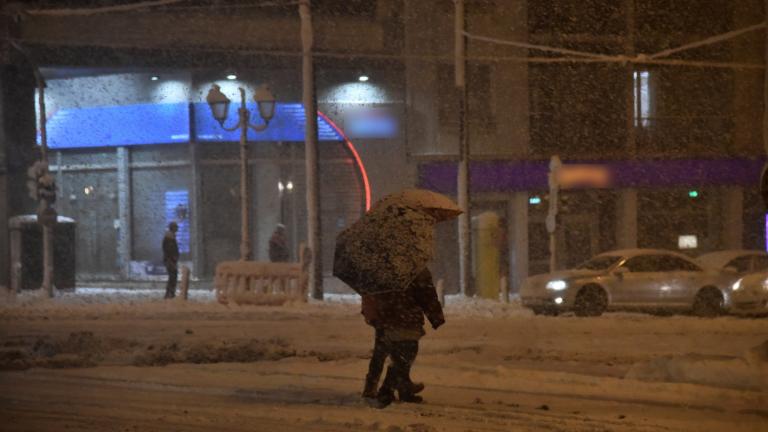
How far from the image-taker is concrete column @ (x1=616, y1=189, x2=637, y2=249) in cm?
3008

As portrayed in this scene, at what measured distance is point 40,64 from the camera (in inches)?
1118

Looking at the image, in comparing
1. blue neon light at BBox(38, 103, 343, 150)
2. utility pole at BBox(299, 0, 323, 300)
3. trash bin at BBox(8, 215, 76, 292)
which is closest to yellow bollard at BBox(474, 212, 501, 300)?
utility pole at BBox(299, 0, 323, 300)

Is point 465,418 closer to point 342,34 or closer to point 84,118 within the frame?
point 342,34

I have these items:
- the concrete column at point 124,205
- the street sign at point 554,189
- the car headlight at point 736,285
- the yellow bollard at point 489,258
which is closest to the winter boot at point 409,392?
the car headlight at point 736,285

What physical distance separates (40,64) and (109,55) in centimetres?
204

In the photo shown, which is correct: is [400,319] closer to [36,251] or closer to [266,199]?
[36,251]

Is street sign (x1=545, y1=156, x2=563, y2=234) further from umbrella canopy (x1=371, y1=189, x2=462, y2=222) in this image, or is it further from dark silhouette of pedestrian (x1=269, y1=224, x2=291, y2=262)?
umbrella canopy (x1=371, y1=189, x2=462, y2=222)

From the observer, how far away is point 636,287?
781 inches

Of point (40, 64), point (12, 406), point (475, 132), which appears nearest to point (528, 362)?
point (12, 406)

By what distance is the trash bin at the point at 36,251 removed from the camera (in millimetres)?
26062

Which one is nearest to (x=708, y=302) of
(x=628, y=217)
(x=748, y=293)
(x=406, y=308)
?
(x=748, y=293)

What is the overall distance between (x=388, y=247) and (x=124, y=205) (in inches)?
907

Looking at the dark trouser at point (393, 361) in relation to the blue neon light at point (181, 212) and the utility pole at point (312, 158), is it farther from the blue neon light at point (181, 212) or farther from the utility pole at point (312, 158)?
the blue neon light at point (181, 212)

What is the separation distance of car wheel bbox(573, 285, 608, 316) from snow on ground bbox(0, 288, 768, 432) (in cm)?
170
